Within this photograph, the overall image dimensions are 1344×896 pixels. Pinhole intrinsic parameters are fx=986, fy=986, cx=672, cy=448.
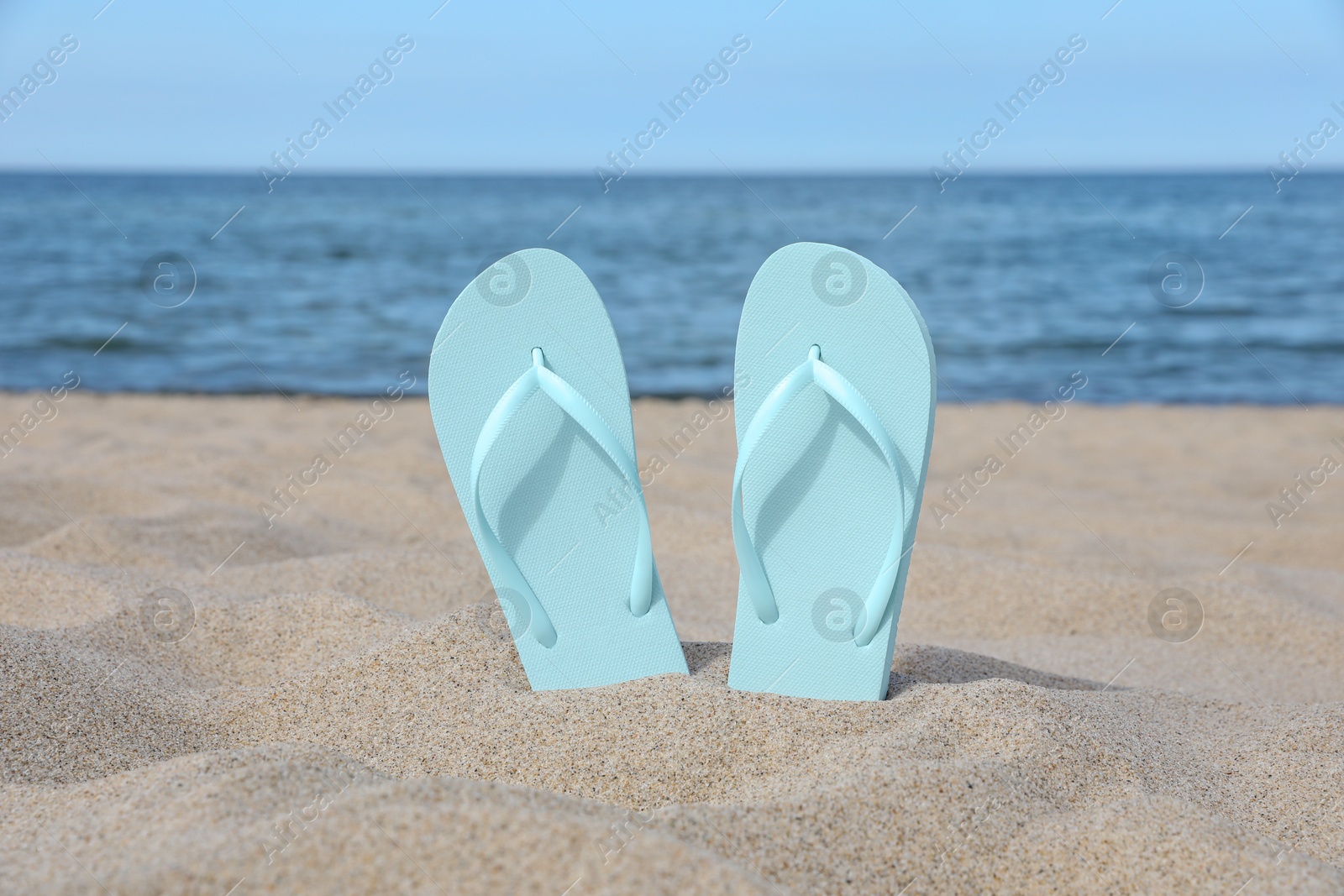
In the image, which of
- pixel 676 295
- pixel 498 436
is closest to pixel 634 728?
pixel 498 436

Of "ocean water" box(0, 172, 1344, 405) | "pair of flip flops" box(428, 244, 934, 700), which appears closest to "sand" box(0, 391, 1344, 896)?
"pair of flip flops" box(428, 244, 934, 700)

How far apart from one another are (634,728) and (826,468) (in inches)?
21.7

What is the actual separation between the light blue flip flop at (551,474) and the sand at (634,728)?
117 millimetres

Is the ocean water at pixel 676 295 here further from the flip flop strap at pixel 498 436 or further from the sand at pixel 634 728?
the flip flop strap at pixel 498 436

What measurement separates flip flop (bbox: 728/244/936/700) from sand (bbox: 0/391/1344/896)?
127 millimetres

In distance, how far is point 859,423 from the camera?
63.2 inches

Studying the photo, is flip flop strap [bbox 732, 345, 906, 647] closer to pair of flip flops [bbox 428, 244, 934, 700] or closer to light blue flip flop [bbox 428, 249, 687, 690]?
pair of flip flops [bbox 428, 244, 934, 700]

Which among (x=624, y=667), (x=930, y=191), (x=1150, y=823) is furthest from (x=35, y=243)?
(x=930, y=191)

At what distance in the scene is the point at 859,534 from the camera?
5.44 feet

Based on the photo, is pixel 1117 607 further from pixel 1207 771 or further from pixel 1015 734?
pixel 1015 734

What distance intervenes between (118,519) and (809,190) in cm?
3245

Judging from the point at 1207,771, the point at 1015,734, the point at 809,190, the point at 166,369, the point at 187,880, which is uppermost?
the point at 187,880

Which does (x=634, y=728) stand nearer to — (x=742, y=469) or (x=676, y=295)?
(x=742, y=469)

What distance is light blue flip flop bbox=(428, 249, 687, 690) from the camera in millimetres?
1648
